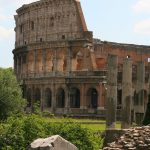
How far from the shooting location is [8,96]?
143 feet

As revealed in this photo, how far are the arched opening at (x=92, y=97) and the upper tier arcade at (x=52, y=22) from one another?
615 centimetres

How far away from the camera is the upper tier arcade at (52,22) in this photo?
2403 inches

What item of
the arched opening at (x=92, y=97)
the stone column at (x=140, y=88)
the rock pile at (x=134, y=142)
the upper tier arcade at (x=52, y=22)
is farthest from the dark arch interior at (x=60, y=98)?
the rock pile at (x=134, y=142)

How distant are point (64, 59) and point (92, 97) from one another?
18.3ft

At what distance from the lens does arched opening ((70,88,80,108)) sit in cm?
5853

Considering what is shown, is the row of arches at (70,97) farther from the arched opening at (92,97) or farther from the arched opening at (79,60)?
the arched opening at (79,60)

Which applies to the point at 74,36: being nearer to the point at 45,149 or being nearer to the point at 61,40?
the point at 61,40

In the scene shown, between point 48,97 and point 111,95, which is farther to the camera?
point 48,97

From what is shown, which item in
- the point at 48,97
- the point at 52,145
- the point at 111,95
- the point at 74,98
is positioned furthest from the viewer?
the point at 48,97

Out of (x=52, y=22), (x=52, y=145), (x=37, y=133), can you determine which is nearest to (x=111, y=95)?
(x=37, y=133)

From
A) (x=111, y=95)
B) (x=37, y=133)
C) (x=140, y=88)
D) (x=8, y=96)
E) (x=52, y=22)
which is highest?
(x=52, y=22)

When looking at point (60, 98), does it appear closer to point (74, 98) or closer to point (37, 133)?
point (74, 98)

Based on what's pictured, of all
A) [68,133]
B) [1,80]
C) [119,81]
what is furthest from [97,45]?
[68,133]

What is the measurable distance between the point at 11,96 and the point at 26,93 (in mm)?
19825
